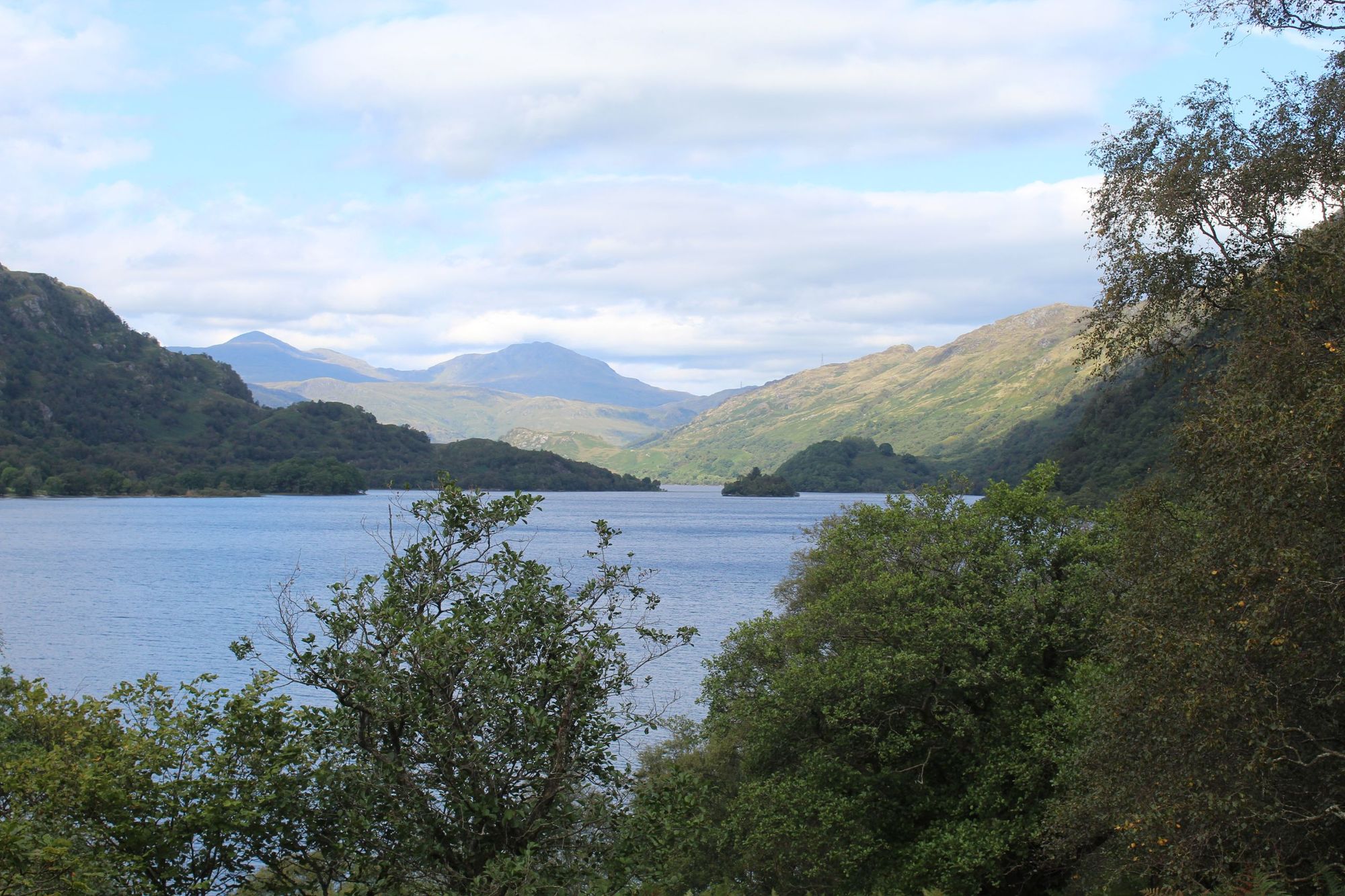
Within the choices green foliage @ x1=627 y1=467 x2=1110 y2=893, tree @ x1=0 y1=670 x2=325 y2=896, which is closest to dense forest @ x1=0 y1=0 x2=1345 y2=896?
tree @ x1=0 y1=670 x2=325 y2=896

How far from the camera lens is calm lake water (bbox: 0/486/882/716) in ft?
169

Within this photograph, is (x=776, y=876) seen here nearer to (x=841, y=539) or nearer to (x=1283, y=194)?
(x=841, y=539)

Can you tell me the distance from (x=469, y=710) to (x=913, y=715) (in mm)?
15690

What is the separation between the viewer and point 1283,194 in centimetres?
1489

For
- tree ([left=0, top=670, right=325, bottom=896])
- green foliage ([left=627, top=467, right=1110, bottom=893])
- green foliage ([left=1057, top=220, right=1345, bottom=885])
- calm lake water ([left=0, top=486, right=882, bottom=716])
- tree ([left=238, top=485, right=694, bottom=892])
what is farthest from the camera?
calm lake water ([left=0, top=486, right=882, bottom=716])

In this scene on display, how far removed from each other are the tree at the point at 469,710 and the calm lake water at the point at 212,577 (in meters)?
1.32

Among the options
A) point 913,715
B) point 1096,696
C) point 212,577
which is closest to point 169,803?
point 1096,696

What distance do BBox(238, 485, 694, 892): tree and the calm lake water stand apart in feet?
4.33

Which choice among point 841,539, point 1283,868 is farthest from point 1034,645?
point 1283,868

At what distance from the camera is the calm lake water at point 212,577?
169 feet

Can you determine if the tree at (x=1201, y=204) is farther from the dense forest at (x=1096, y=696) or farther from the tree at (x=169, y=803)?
the tree at (x=169, y=803)

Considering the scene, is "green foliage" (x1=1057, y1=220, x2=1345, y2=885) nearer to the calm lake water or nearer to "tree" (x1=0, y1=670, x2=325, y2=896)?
the calm lake water

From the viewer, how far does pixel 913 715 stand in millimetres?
24672

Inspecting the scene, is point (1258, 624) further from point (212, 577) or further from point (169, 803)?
point (212, 577)
